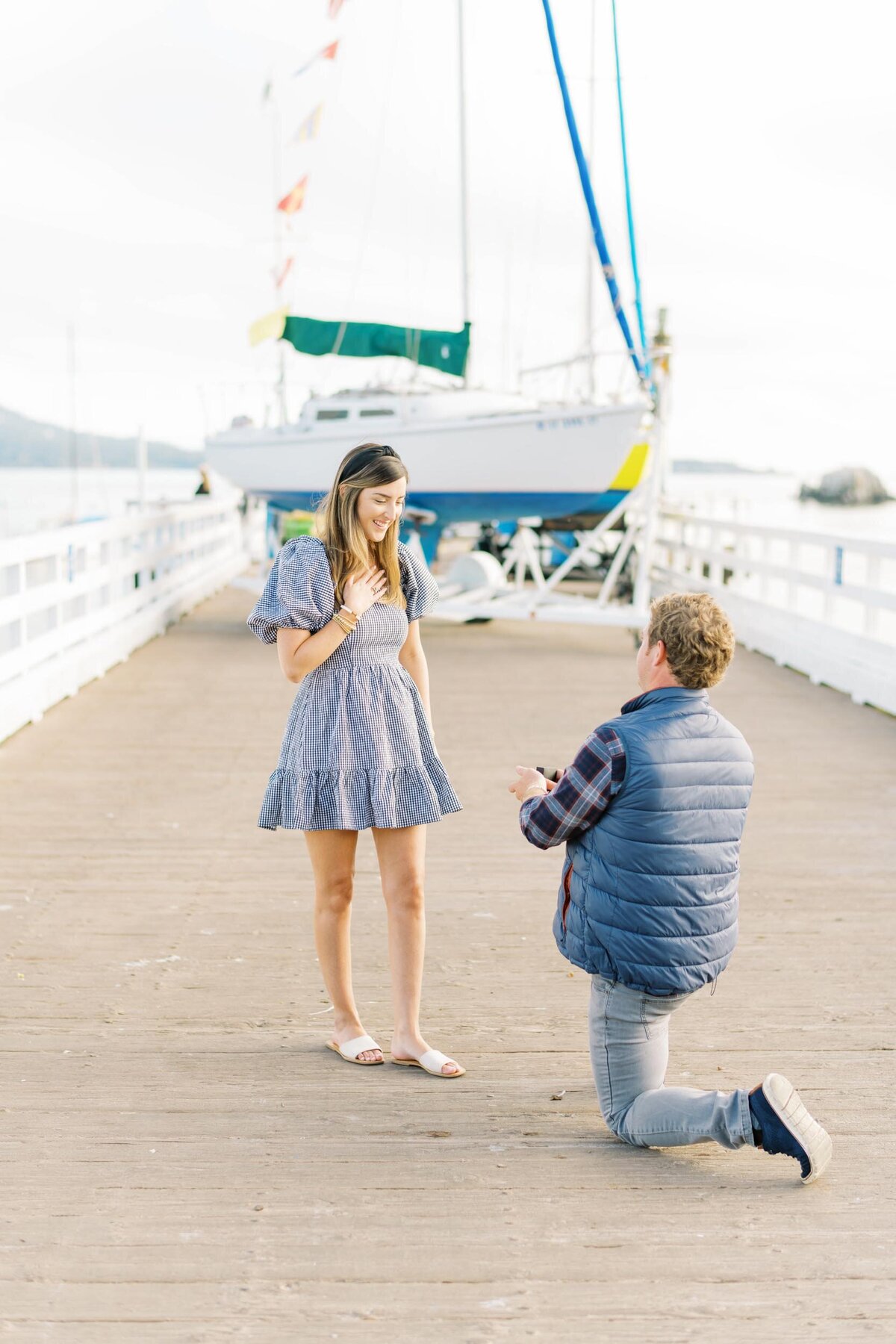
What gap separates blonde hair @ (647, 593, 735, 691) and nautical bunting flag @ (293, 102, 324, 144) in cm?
1718

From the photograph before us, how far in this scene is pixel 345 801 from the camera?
3799 millimetres

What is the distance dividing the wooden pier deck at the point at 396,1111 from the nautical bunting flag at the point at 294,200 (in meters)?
14.3

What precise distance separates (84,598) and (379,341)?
698 cm

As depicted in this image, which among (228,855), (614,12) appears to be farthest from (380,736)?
(614,12)

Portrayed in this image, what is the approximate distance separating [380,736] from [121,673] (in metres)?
8.92

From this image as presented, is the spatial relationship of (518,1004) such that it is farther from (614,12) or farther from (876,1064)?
(614,12)

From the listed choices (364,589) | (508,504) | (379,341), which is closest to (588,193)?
(508,504)

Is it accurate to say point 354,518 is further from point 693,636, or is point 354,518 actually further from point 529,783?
point 693,636

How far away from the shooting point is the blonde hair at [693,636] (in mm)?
3248

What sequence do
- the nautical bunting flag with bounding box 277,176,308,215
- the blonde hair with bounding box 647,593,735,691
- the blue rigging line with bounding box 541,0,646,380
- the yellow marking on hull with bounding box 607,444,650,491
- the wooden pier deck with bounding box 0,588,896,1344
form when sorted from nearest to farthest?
the wooden pier deck with bounding box 0,588,896,1344 → the blonde hair with bounding box 647,593,735,691 → the blue rigging line with bounding box 541,0,646,380 → the yellow marking on hull with bounding box 607,444,650,491 → the nautical bunting flag with bounding box 277,176,308,215

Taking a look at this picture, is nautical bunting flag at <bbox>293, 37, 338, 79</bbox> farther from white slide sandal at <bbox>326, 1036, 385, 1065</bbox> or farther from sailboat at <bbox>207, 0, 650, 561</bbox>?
white slide sandal at <bbox>326, 1036, 385, 1065</bbox>

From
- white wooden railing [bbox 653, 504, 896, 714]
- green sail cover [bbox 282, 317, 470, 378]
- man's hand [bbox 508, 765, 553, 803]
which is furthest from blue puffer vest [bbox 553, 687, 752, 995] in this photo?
green sail cover [bbox 282, 317, 470, 378]

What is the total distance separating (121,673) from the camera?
1237cm

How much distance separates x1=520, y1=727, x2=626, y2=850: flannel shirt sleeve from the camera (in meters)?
3.28
